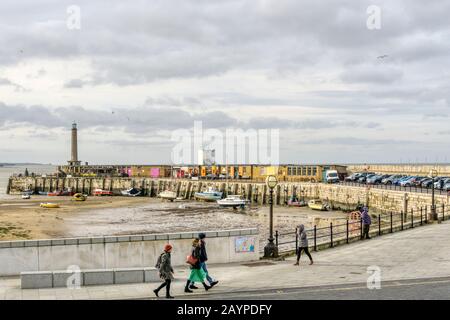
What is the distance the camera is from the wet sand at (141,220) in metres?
47.5

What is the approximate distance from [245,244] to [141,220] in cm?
4192

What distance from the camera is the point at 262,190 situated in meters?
90.5

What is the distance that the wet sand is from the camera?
4753cm

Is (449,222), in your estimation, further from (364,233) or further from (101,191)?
(101,191)

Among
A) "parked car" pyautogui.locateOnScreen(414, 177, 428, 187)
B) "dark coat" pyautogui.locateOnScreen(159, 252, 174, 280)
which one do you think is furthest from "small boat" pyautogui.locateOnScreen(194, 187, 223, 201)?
"dark coat" pyautogui.locateOnScreen(159, 252, 174, 280)

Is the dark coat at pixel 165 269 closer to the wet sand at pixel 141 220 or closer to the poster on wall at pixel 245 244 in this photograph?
the poster on wall at pixel 245 244

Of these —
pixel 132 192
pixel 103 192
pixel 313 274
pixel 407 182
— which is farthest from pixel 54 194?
pixel 313 274

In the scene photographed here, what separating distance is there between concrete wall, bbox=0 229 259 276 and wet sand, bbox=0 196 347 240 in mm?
19992

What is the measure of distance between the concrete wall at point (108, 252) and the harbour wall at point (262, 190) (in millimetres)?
30095

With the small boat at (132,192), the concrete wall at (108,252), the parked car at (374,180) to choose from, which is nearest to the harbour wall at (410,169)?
the parked car at (374,180)

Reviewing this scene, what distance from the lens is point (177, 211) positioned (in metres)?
73.1

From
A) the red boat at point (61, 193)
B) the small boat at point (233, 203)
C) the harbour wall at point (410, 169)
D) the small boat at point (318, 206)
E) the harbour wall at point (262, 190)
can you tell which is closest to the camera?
the harbour wall at point (262, 190)

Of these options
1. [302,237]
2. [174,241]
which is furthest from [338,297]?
[174,241]

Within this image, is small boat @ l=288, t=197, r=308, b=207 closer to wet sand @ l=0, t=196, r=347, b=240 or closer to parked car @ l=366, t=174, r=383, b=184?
wet sand @ l=0, t=196, r=347, b=240
